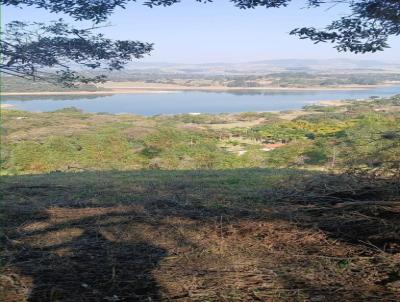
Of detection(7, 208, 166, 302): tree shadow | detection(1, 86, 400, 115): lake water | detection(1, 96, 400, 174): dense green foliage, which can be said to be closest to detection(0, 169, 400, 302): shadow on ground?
detection(7, 208, 166, 302): tree shadow

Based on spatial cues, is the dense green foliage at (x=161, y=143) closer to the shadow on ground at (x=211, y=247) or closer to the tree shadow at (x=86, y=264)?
the shadow on ground at (x=211, y=247)

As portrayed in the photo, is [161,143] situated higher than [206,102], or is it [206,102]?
[161,143]

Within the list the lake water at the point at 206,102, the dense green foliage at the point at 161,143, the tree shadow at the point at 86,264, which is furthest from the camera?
the lake water at the point at 206,102

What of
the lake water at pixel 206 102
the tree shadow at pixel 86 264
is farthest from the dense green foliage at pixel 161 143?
the tree shadow at pixel 86 264

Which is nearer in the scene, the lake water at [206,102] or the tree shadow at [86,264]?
the tree shadow at [86,264]

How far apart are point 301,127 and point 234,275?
42024mm

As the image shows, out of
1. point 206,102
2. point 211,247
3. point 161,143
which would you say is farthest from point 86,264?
point 206,102

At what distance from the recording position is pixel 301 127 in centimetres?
4388

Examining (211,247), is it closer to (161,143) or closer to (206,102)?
(161,143)

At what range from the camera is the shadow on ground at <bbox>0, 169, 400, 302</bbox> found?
9.29ft

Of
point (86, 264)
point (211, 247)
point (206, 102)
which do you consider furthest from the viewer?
point (206, 102)

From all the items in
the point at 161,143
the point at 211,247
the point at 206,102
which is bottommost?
the point at 206,102

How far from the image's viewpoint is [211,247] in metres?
3.56

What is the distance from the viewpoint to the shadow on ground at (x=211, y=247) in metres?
2.83
